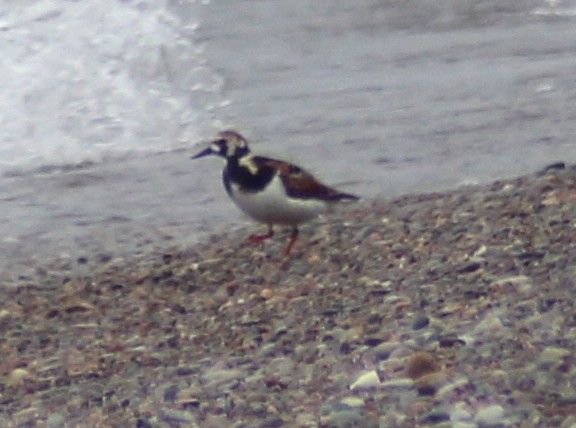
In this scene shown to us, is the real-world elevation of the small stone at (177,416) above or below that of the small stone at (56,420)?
above

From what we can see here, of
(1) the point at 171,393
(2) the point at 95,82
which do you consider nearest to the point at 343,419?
(1) the point at 171,393

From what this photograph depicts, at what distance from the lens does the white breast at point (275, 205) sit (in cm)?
824

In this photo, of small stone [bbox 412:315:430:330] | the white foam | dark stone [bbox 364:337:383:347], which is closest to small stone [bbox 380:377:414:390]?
dark stone [bbox 364:337:383:347]

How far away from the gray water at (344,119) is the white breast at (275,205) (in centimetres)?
100

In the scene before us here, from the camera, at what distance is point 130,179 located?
11492mm

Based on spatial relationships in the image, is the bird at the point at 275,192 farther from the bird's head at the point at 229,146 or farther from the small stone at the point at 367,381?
the small stone at the point at 367,381

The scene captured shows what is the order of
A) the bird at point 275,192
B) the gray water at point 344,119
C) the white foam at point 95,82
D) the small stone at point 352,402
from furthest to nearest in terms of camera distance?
the white foam at point 95,82 → the gray water at point 344,119 → the bird at point 275,192 → the small stone at point 352,402

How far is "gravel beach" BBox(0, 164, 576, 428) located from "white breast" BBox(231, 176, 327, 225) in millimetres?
148

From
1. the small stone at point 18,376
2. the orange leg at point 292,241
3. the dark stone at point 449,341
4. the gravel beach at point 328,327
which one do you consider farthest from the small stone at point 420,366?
the orange leg at point 292,241

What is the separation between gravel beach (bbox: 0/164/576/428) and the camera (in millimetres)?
5324

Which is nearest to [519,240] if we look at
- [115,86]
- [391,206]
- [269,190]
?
[269,190]

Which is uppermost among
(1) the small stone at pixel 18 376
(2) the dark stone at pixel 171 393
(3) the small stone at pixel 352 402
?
(3) the small stone at pixel 352 402

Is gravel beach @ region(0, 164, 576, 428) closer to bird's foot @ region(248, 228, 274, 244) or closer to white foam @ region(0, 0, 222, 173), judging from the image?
bird's foot @ region(248, 228, 274, 244)

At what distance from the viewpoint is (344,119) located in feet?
42.1
